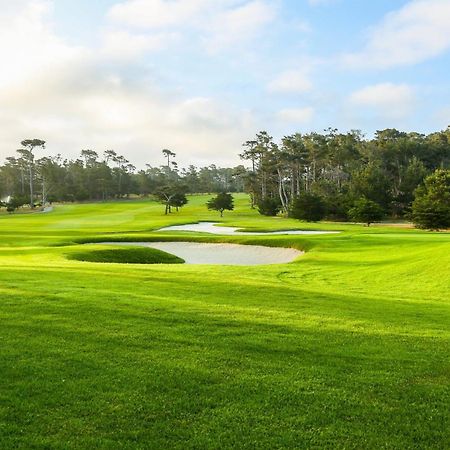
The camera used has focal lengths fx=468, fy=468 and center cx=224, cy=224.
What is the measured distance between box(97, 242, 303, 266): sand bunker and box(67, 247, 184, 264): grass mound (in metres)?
1.65

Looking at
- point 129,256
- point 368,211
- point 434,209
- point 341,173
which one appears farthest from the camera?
point 341,173

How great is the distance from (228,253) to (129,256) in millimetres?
8125

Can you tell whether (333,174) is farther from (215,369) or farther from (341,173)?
(215,369)

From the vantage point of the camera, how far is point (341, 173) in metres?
113

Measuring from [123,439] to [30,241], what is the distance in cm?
3886

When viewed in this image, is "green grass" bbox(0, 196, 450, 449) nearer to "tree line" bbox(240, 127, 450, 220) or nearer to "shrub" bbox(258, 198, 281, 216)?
"tree line" bbox(240, 127, 450, 220)

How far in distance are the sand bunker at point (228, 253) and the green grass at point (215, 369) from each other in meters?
18.4

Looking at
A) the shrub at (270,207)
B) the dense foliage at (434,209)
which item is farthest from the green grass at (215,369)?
the shrub at (270,207)

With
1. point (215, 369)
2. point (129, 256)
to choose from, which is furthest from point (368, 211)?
point (215, 369)

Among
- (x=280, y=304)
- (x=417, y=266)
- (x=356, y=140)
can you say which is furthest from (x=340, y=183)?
(x=280, y=304)

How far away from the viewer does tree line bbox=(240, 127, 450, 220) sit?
8725 centimetres

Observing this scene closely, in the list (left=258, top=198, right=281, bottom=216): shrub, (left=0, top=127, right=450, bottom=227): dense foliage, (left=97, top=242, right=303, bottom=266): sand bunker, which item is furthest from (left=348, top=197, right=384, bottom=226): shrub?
(left=97, top=242, right=303, bottom=266): sand bunker

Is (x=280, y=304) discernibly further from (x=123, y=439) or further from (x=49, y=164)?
(x=49, y=164)

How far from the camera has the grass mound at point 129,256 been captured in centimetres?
3136
